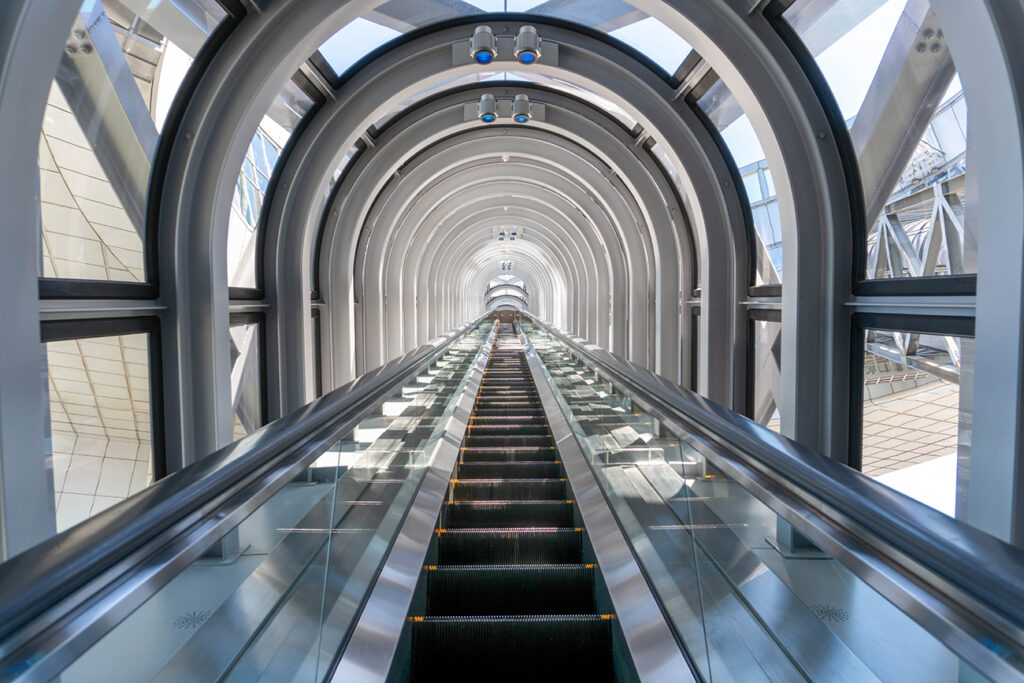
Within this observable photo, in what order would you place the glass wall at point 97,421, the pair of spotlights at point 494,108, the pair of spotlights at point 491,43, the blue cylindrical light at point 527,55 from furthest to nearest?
the pair of spotlights at point 494,108 → the blue cylindrical light at point 527,55 → the pair of spotlights at point 491,43 → the glass wall at point 97,421

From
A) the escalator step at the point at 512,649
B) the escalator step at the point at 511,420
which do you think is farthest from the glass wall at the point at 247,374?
the escalator step at the point at 512,649

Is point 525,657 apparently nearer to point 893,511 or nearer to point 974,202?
point 893,511

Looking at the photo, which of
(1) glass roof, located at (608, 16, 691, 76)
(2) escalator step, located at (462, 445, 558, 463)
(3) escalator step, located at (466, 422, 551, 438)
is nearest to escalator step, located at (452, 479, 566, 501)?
(2) escalator step, located at (462, 445, 558, 463)

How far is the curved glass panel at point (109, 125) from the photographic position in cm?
446

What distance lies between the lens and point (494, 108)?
8.49 meters

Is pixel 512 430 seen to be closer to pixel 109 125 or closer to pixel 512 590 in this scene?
pixel 512 590

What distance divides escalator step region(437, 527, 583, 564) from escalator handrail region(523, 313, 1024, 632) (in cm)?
177

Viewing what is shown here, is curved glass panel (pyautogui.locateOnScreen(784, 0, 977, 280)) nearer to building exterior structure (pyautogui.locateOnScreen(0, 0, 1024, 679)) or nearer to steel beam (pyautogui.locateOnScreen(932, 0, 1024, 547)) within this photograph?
building exterior structure (pyautogui.locateOnScreen(0, 0, 1024, 679))

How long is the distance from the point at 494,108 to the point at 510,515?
5905 millimetres

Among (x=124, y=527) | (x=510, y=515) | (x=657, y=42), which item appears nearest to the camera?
(x=124, y=527)

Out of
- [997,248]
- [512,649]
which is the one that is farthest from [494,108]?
[512,649]

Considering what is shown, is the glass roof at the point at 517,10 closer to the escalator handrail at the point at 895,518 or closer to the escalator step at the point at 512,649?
the escalator handrail at the point at 895,518

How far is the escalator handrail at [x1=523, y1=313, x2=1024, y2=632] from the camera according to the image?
3.57 feet

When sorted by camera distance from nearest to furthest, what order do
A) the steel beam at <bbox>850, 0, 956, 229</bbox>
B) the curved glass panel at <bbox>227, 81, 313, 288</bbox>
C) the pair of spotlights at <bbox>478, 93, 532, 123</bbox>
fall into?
the steel beam at <bbox>850, 0, 956, 229</bbox> → the curved glass panel at <bbox>227, 81, 313, 288</bbox> → the pair of spotlights at <bbox>478, 93, 532, 123</bbox>
